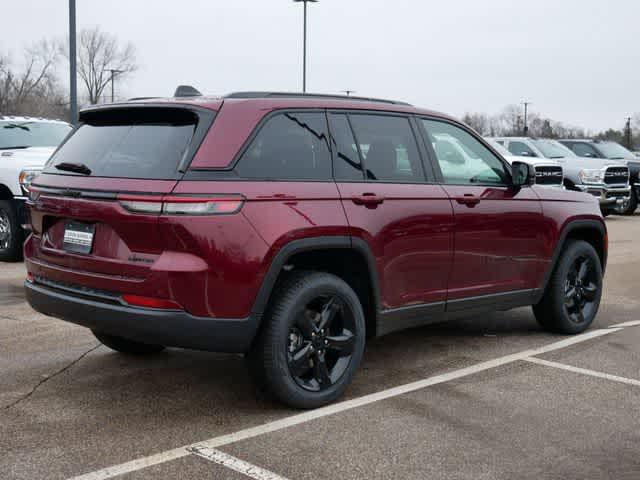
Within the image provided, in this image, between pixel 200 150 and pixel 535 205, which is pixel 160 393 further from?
pixel 535 205

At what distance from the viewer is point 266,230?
4.35 metres

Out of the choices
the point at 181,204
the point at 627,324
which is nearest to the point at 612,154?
the point at 627,324

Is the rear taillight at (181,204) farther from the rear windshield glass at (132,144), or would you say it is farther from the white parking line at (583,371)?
the white parking line at (583,371)

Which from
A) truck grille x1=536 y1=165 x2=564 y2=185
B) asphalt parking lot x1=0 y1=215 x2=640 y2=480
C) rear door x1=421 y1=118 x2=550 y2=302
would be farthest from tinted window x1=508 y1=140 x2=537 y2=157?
rear door x1=421 y1=118 x2=550 y2=302

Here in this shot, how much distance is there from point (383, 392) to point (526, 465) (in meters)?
1.28

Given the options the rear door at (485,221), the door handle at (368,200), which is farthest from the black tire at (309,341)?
the rear door at (485,221)

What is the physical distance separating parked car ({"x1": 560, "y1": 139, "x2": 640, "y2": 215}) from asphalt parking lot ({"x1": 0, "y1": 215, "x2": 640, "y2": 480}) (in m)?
15.7

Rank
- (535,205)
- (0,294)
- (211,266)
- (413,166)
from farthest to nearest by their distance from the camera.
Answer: (0,294)
(535,205)
(413,166)
(211,266)

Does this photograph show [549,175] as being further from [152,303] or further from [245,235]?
[152,303]

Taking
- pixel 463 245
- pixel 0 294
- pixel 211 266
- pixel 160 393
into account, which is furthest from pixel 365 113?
pixel 0 294

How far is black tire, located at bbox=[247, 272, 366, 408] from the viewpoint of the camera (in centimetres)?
448

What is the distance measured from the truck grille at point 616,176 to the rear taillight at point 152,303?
1737 centimetres

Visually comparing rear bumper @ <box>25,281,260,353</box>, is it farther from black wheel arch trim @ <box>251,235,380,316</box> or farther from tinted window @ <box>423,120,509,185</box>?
tinted window @ <box>423,120,509,185</box>

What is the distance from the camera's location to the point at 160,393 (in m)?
4.98
